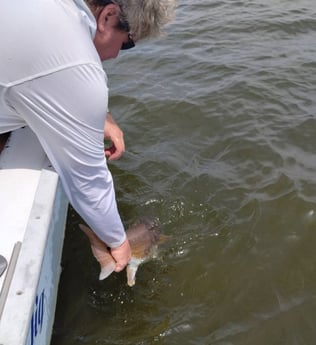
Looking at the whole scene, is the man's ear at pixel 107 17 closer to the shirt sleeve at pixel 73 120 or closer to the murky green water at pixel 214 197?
the shirt sleeve at pixel 73 120

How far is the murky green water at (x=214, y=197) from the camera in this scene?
285cm

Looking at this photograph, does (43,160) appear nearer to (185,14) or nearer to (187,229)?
(187,229)

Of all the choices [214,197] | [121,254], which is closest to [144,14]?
[121,254]

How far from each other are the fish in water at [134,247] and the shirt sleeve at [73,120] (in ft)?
1.26

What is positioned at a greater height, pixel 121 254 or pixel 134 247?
pixel 121 254

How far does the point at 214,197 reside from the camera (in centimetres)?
371

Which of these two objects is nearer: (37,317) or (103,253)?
(37,317)

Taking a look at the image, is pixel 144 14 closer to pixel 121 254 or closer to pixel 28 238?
pixel 28 238

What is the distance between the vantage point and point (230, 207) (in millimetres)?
3607

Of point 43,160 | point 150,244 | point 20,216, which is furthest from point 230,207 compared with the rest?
point 20,216

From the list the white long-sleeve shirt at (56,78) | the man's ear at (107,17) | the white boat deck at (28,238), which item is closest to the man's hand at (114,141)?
the white boat deck at (28,238)

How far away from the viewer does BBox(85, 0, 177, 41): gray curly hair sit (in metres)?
1.81

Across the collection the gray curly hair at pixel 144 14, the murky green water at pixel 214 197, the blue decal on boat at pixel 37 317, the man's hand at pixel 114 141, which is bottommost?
the murky green water at pixel 214 197

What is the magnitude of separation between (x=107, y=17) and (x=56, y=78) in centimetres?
38
